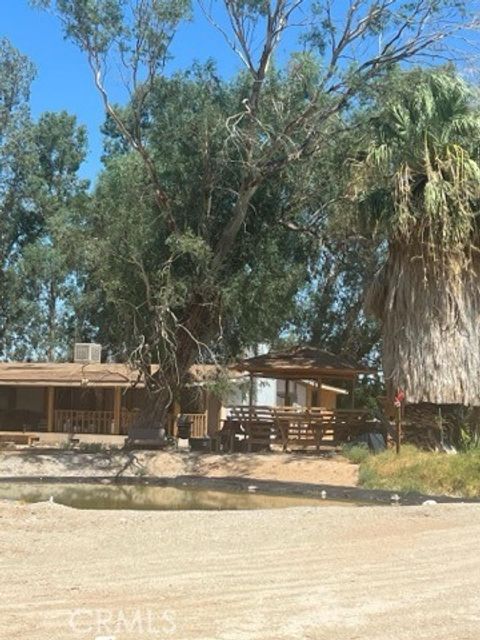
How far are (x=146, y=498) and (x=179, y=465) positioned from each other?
219 inches

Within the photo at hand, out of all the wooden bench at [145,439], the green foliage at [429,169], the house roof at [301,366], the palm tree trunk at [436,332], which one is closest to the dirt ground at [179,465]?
the wooden bench at [145,439]

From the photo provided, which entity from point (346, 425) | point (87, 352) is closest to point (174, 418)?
point (87, 352)

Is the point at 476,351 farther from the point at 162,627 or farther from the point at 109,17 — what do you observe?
the point at 162,627

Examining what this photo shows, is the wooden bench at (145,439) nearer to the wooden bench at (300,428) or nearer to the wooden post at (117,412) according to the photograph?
the wooden bench at (300,428)

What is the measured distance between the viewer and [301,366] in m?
27.1

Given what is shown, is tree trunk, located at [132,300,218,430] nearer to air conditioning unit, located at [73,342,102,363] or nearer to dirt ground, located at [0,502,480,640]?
air conditioning unit, located at [73,342,102,363]

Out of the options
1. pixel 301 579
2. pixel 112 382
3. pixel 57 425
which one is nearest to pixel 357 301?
pixel 112 382

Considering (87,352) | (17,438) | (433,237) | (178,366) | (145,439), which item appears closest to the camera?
(433,237)

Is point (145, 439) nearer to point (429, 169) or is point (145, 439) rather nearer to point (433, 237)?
point (433, 237)

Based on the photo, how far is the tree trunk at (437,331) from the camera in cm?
2255

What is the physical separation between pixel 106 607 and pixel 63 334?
38.6 meters

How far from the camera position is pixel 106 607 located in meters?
7.16

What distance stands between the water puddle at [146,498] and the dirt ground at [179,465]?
2.58m

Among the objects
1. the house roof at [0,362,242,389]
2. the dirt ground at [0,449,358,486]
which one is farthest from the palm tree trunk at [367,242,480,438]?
the house roof at [0,362,242,389]
